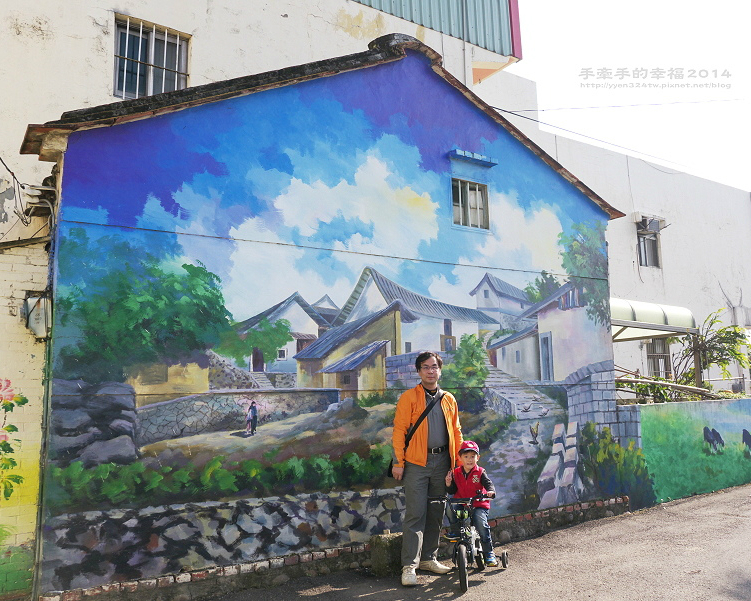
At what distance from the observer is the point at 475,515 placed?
6.00 metres

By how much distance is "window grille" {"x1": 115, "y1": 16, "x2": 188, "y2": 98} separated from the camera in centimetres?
918

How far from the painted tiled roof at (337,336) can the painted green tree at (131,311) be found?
953mm

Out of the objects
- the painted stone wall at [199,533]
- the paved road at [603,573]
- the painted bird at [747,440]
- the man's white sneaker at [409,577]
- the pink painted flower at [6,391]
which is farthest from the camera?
the painted bird at [747,440]

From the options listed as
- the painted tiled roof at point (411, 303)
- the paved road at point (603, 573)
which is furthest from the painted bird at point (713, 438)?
the painted tiled roof at point (411, 303)

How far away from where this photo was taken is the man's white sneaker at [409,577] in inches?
222

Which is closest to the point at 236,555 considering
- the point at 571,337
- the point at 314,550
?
the point at 314,550

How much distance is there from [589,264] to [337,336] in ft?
14.4

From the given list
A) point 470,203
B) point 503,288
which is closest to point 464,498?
point 503,288

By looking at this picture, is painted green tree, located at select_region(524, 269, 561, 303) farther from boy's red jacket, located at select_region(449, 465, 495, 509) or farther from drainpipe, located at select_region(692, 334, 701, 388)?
drainpipe, located at select_region(692, 334, 701, 388)

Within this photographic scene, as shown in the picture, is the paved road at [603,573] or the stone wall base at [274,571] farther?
the paved road at [603,573]

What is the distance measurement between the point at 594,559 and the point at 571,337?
10.0 ft

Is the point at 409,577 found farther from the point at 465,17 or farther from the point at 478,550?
the point at 465,17

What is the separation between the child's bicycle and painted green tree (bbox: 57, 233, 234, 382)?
2778 millimetres

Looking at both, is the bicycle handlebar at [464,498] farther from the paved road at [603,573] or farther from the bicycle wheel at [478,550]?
the paved road at [603,573]
